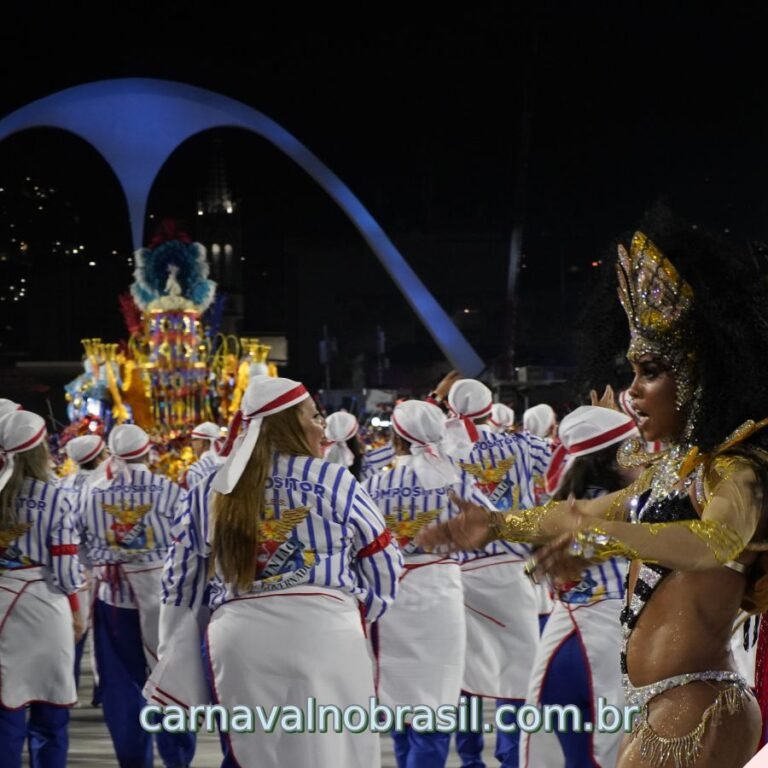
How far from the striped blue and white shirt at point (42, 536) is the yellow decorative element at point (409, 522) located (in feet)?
5.48

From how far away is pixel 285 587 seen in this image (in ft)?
16.6

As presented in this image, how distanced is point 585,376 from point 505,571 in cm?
416

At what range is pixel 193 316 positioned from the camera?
89.1 feet

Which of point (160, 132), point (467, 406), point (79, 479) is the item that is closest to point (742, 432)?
point (467, 406)

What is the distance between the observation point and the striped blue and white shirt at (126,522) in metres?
8.21

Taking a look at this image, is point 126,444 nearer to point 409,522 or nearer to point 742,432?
point 409,522

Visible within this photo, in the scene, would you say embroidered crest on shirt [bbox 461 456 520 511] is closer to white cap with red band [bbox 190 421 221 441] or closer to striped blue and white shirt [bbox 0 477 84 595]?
striped blue and white shirt [bbox 0 477 84 595]

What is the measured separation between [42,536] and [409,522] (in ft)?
6.27

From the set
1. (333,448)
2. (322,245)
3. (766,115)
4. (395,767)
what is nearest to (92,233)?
(322,245)

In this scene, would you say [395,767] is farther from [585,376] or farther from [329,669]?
[585,376]

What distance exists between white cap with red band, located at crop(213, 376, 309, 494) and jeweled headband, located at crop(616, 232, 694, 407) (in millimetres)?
1998

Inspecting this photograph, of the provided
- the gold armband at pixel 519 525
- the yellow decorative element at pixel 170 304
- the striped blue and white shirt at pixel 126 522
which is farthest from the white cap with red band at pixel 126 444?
the yellow decorative element at pixel 170 304

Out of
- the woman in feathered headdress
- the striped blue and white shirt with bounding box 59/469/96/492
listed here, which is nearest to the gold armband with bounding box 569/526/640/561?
the woman in feathered headdress

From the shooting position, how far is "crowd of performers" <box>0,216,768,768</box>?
325 cm
